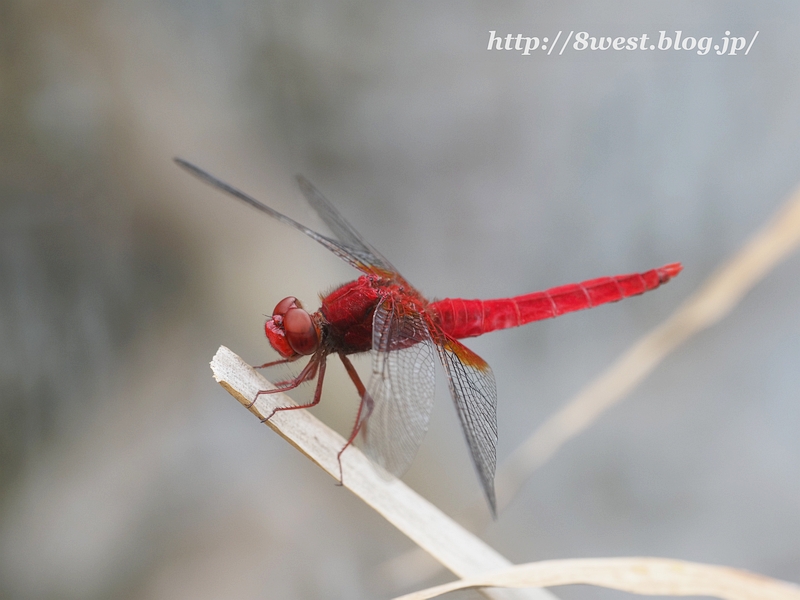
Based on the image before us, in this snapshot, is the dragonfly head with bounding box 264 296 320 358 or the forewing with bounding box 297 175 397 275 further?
the forewing with bounding box 297 175 397 275

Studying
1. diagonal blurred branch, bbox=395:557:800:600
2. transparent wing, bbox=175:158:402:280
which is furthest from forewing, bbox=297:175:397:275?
diagonal blurred branch, bbox=395:557:800:600

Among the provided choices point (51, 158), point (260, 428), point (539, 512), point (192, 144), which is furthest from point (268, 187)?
point (539, 512)

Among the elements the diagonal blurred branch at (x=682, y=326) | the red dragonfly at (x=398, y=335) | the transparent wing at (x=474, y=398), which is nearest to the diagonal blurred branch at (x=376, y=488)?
the red dragonfly at (x=398, y=335)

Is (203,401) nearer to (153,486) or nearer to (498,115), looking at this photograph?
(153,486)

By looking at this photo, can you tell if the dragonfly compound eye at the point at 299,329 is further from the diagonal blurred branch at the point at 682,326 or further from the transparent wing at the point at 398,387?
the diagonal blurred branch at the point at 682,326

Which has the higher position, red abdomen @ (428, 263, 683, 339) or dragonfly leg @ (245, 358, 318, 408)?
red abdomen @ (428, 263, 683, 339)

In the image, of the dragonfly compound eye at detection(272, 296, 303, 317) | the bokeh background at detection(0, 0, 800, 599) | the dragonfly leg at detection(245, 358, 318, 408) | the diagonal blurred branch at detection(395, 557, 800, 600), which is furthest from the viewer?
the bokeh background at detection(0, 0, 800, 599)

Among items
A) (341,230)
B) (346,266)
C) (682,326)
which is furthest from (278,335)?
(346,266)

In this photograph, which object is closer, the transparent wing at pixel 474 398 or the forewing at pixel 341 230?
the transparent wing at pixel 474 398

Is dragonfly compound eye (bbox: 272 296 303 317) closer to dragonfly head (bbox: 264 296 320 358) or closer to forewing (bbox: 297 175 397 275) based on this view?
dragonfly head (bbox: 264 296 320 358)
